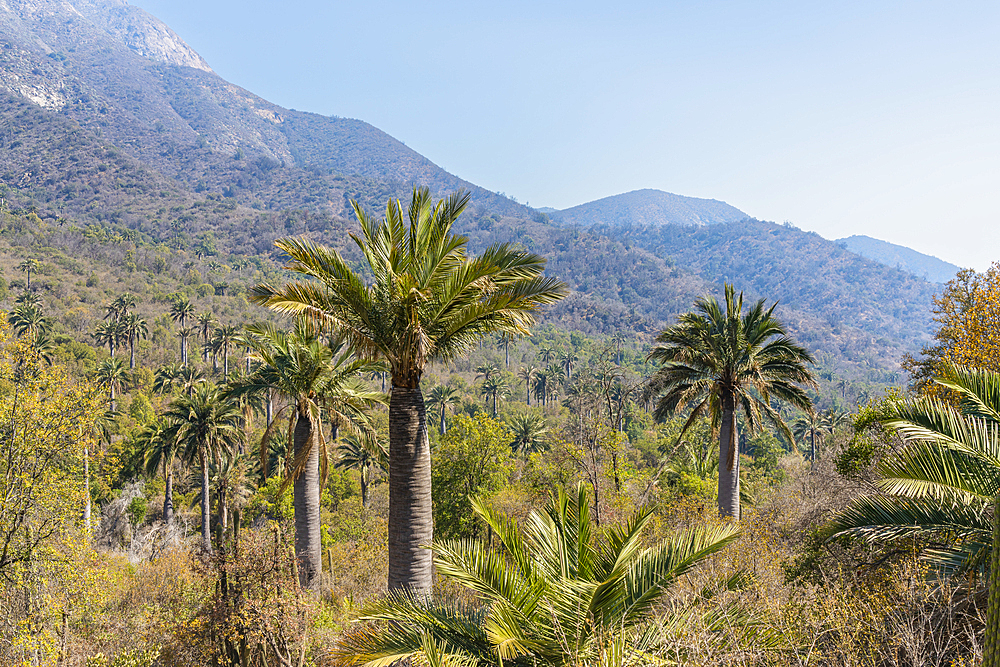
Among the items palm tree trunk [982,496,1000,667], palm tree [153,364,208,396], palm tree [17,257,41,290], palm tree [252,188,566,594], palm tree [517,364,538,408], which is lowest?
palm tree [517,364,538,408]

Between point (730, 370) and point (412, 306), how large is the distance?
32.7ft

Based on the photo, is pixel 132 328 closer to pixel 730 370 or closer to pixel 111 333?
A: pixel 111 333

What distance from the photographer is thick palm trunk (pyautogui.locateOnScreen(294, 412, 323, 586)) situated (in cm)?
1498

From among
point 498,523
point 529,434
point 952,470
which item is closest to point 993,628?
point 952,470

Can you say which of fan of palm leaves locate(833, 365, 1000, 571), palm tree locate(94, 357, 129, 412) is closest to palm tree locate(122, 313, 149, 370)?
palm tree locate(94, 357, 129, 412)

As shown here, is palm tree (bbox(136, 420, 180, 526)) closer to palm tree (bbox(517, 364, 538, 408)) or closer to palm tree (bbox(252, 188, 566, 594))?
palm tree (bbox(252, 188, 566, 594))

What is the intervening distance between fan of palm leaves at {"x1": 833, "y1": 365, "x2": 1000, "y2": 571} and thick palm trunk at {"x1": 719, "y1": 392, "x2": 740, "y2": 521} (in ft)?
24.5

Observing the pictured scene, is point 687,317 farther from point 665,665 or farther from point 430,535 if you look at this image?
point 665,665

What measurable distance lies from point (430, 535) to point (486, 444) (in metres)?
12.1

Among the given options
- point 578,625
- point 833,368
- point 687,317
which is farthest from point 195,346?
point 833,368

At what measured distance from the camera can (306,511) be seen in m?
15.2

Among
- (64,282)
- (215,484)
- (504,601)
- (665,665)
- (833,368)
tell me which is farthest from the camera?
(833,368)

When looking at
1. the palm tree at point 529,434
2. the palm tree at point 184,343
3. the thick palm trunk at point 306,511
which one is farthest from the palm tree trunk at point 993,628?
the palm tree at point 184,343

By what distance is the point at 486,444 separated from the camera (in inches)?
818
